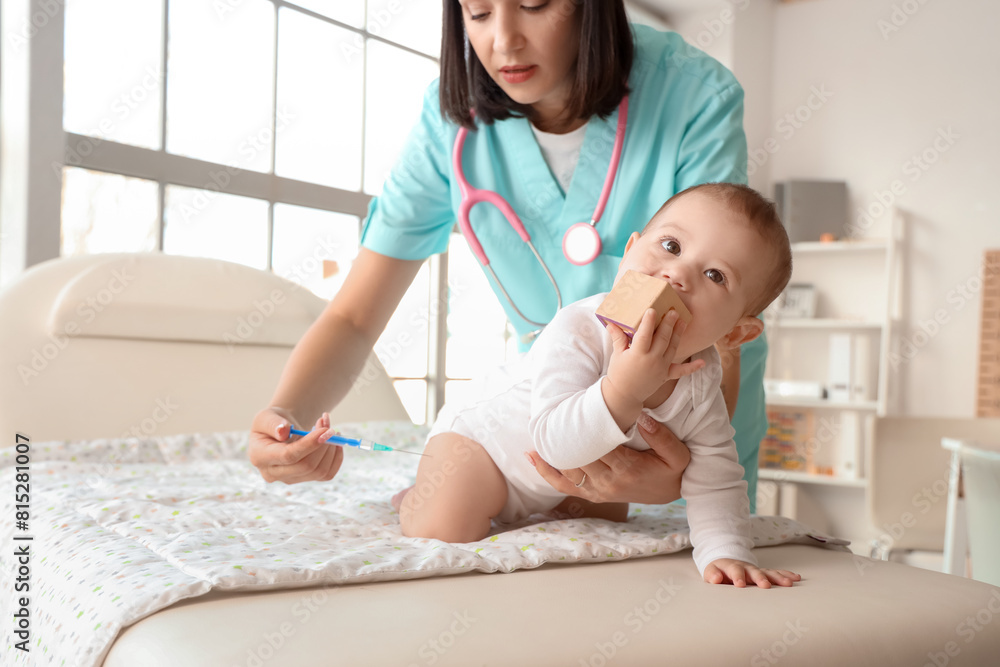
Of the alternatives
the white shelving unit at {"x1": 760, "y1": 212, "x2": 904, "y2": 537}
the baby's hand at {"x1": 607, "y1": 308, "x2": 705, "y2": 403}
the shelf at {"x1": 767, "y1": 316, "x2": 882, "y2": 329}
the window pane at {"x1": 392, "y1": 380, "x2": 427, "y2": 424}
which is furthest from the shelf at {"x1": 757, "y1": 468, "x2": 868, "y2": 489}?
the baby's hand at {"x1": 607, "y1": 308, "x2": 705, "y2": 403}

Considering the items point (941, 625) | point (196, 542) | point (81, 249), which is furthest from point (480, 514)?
point (81, 249)

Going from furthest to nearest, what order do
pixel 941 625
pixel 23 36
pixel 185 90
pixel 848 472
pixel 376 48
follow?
pixel 848 472, pixel 376 48, pixel 185 90, pixel 23 36, pixel 941 625

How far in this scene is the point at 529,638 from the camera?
56 centimetres

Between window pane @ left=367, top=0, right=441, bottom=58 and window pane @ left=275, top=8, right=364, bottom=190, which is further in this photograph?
window pane @ left=367, top=0, right=441, bottom=58

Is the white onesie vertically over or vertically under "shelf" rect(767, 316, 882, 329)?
under

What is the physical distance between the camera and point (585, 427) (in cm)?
73

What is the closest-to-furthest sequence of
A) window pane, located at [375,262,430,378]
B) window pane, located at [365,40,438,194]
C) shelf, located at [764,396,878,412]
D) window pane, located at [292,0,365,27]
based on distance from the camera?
window pane, located at [292,0,365,27] < window pane, located at [365,40,438,194] < window pane, located at [375,262,430,378] < shelf, located at [764,396,878,412]

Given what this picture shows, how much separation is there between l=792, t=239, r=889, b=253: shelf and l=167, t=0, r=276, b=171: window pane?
2897 millimetres

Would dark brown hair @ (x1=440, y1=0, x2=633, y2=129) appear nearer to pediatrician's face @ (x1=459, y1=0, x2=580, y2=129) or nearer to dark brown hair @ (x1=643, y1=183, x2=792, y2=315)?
pediatrician's face @ (x1=459, y1=0, x2=580, y2=129)

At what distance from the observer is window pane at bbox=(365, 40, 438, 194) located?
316cm

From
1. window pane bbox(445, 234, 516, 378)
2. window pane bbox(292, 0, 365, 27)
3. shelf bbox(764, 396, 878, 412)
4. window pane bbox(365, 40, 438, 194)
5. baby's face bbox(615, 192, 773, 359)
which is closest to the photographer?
baby's face bbox(615, 192, 773, 359)

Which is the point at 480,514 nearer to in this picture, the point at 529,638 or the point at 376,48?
the point at 529,638

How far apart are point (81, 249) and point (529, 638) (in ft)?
7.20

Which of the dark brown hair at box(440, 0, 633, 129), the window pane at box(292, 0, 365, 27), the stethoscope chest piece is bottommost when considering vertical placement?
the stethoscope chest piece
